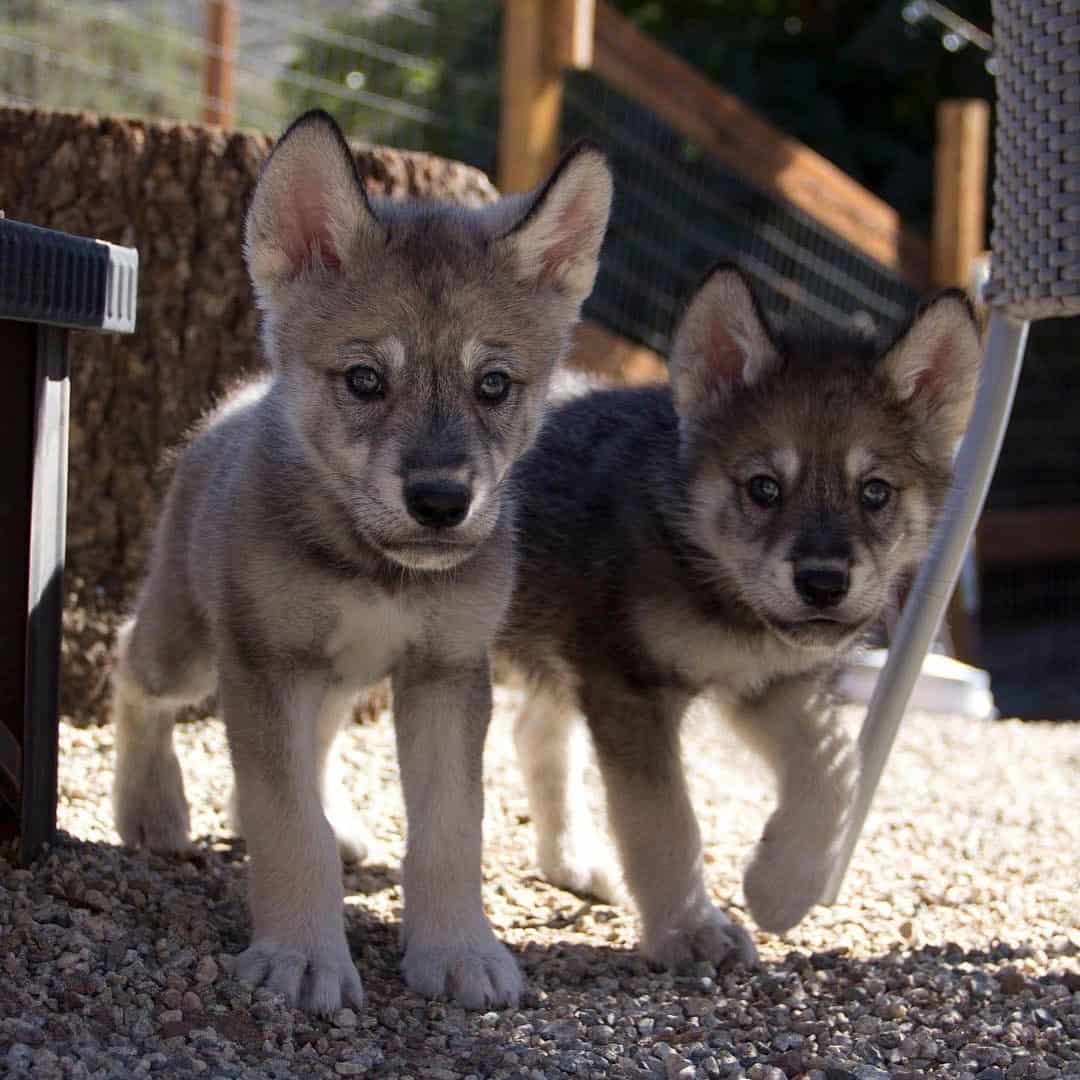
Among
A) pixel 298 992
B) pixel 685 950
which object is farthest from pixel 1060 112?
pixel 298 992

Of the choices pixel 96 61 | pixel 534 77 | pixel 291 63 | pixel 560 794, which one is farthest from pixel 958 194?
pixel 560 794

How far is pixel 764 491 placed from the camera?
11.9 ft

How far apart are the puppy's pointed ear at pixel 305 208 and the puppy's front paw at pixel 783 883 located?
1.52 meters

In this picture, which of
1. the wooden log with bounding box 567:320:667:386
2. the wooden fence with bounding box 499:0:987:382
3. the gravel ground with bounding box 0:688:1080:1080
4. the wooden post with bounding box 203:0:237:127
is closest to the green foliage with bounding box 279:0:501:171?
the wooden post with bounding box 203:0:237:127

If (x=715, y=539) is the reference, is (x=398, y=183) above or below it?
above

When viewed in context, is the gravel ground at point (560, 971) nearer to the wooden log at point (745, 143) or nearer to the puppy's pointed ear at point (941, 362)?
the puppy's pointed ear at point (941, 362)

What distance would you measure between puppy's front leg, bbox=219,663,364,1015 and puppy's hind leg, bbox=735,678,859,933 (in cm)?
97

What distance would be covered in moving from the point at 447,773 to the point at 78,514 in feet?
6.42

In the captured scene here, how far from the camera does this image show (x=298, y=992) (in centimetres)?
287

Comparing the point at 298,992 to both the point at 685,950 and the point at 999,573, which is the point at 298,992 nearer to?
the point at 685,950

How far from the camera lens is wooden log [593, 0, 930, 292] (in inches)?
262

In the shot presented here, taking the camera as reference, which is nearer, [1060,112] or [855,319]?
[1060,112]

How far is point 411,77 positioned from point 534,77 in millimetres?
983

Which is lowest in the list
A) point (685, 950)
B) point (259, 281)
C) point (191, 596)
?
point (685, 950)
